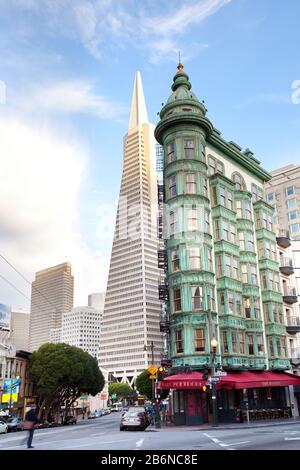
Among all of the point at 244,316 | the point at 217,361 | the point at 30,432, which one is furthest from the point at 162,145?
the point at 30,432

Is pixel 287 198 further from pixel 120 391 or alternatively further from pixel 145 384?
pixel 120 391

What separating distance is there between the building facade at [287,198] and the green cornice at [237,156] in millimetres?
36302

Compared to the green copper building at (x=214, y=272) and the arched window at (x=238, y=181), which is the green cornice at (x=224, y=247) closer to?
the green copper building at (x=214, y=272)

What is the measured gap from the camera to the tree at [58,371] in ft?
200

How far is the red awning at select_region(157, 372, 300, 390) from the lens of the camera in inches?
1334

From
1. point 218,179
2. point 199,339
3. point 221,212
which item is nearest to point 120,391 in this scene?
point 221,212

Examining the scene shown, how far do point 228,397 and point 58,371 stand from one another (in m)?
29.3

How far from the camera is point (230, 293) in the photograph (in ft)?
135

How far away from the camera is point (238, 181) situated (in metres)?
49.0

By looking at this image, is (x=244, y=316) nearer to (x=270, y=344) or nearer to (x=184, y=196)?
(x=270, y=344)

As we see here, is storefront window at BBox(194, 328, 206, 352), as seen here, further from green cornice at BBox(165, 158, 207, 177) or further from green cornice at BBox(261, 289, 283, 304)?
green cornice at BBox(165, 158, 207, 177)
